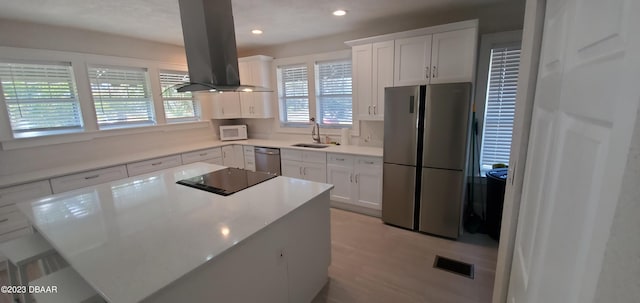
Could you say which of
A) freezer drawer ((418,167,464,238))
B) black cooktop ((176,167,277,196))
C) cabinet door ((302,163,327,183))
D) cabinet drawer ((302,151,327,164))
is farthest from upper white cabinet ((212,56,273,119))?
freezer drawer ((418,167,464,238))

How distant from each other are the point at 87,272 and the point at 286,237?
3.14 feet

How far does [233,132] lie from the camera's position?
15.5 feet

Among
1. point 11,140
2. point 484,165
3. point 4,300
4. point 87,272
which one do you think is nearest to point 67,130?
point 11,140

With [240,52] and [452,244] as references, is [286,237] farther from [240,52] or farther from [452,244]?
[240,52]

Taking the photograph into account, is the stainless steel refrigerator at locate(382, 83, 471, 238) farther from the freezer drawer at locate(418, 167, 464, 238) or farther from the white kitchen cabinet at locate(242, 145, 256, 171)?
the white kitchen cabinet at locate(242, 145, 256, 171)

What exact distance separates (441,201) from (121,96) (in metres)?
4.41

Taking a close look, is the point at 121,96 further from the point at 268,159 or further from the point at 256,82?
the point at 268,159

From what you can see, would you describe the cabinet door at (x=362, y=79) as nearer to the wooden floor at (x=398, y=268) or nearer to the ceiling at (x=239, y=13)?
the ceiling at (x=239, y=13)

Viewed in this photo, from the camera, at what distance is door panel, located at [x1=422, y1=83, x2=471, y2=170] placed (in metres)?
2.51

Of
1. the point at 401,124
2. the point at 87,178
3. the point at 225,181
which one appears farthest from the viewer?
the point at 87,178

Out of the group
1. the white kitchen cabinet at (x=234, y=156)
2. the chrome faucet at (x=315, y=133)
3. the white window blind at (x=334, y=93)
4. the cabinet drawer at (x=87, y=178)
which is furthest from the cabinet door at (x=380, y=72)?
the cabinet drawer at (x=87, y=178)

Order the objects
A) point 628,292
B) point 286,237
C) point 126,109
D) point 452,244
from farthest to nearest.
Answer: point 126,109 < point 452,244 < point 286,237 < point 628,292

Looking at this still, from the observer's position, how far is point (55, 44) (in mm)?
2988

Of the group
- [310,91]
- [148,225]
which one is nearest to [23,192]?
[148,225]
